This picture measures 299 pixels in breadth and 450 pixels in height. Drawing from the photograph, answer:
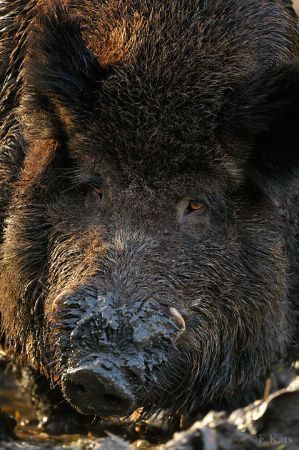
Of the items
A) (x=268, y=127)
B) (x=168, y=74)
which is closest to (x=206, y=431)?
(x=268, y=127)

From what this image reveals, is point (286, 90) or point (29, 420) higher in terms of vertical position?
point (286, 90)

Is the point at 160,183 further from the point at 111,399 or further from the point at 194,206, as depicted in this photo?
the point at 111,399

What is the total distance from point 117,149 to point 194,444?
71.6 inches

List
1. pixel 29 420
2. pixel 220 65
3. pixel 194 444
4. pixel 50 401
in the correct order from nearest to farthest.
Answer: pixel 194 444, pixel 220 65, pixel 50 401, pixel 29 420

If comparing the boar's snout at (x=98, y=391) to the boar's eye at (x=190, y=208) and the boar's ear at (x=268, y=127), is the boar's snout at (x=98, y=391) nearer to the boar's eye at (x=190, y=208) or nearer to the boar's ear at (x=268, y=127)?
the boar's eye at (x=190, y=208)

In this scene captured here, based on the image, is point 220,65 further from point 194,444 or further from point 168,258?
point 194,444

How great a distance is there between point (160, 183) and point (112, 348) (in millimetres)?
1186

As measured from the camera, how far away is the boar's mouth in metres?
5.97

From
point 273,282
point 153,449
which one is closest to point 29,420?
point 153,449

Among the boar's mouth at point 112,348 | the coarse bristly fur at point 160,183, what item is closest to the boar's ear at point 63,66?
the coarse bristly fur at point 160,183

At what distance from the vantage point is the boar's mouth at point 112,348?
5969mm

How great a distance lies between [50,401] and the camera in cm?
848

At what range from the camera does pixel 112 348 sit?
19.6 ft

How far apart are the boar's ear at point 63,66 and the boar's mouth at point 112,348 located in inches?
47.9
